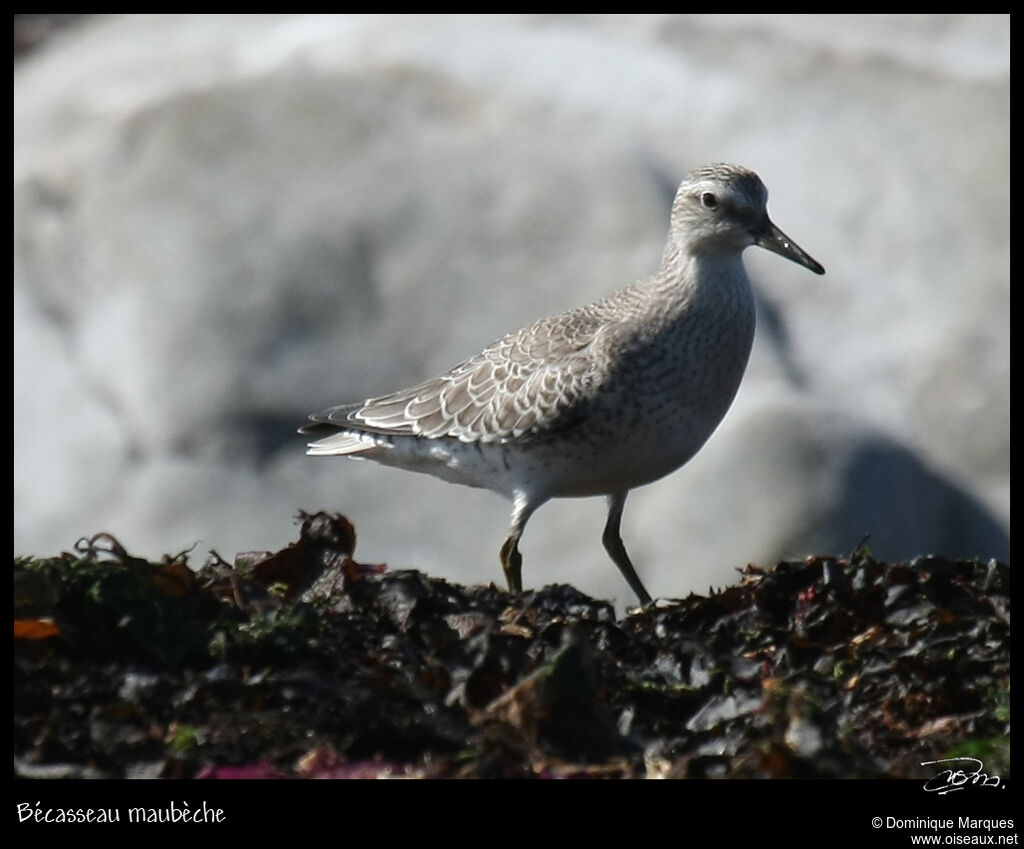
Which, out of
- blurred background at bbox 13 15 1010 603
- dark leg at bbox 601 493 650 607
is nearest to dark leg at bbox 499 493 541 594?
dark leg at bbox 601 493 650 607

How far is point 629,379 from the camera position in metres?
6.41

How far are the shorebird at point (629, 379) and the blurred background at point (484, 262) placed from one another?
2.88 meters

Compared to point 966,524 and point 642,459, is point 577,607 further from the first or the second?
point 966,524

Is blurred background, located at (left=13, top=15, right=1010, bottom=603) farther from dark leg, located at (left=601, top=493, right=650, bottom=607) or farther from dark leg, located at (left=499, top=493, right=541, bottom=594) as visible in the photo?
dark leg, located at (left=499, top=493, right=541, bottom=594)

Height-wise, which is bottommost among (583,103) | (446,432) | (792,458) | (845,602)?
(845,602)

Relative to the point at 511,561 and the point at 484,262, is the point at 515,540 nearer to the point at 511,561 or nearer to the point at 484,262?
the point at 511,561

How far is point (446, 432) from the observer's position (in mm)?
7133

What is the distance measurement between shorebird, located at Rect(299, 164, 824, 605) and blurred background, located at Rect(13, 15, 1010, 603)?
2.88 m

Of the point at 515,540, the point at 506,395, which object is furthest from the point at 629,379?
the point at 515,540

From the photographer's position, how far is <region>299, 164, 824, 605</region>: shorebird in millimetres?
6418

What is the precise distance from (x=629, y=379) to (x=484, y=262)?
4684 mm

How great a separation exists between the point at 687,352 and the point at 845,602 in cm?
174

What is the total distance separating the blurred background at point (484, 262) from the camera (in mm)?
10109
